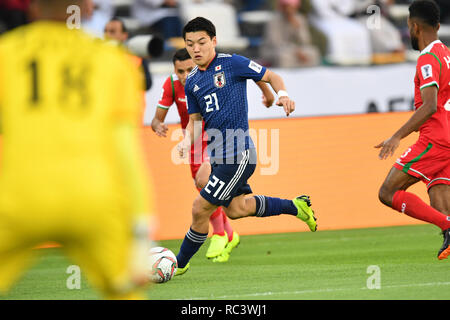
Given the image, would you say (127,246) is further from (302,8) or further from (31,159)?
(302,8)

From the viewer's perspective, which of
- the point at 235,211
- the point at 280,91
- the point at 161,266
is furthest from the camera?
the point at 235,211

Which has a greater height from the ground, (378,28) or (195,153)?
(378,28)

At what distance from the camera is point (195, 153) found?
949 centimetres

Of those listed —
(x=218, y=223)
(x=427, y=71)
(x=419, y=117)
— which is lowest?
(x=218, y=223)

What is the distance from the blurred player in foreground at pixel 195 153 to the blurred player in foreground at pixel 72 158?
4.83 m

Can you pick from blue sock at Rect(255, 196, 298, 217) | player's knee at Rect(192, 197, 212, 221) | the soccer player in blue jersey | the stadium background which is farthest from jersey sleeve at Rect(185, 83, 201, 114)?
the stadium background

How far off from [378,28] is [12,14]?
661 cm

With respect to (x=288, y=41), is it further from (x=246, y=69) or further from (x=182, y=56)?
(x=246, y=69)

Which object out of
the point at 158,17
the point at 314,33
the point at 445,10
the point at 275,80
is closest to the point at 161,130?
the point at 275,80

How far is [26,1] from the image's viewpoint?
12.5 metres

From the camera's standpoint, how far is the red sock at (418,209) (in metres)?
7.82

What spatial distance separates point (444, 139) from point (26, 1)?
23.0ft

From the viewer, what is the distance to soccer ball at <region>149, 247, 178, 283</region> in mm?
7254

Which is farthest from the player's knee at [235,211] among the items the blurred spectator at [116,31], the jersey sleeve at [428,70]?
the blurred spectator at [116,31]
